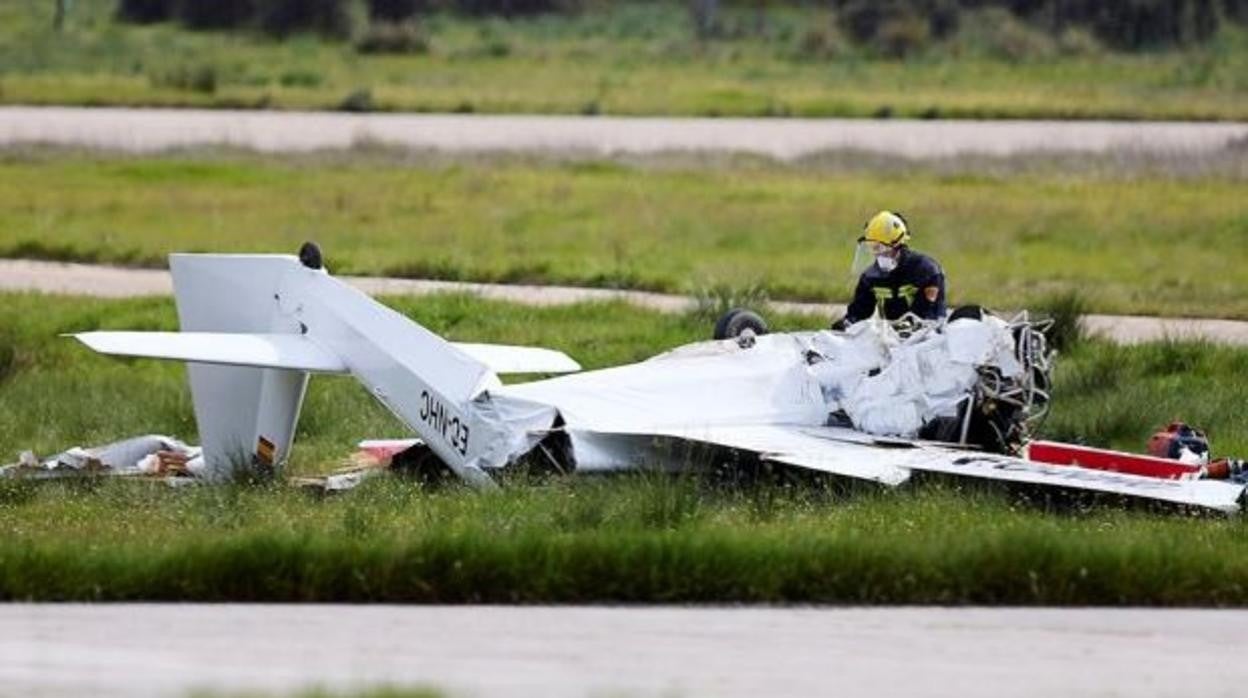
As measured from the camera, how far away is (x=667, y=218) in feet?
107

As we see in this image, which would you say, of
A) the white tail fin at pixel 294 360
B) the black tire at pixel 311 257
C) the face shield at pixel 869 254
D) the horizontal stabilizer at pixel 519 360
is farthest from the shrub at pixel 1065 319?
the black tire at pixel 311 257

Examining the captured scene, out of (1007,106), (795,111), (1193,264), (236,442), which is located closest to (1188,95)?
(1007,106)

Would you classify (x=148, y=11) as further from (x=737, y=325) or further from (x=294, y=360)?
(x=294, y=360)

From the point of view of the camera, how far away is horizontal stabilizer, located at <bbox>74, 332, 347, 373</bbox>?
15.0 m

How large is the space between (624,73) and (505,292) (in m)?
30.7

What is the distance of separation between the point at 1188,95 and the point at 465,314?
3017cm

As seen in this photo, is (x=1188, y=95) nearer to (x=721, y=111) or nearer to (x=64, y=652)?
(x=721, y=111)

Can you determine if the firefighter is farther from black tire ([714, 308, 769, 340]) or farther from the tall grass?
the tall grass

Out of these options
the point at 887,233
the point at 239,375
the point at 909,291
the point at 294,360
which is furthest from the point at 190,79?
the point at 294,360

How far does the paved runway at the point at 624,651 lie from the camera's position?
1020 cm

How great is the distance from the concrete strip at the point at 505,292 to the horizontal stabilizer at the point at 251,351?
737 cm

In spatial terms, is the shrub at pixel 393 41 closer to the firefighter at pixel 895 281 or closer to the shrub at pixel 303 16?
the shrub at pixel 303 16

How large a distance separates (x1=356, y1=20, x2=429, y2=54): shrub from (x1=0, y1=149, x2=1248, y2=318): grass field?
25060mm

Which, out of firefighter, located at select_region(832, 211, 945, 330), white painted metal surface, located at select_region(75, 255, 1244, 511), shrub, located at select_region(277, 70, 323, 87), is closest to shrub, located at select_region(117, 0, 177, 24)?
shrub, located at select_region(277, 70, 323, 87)
